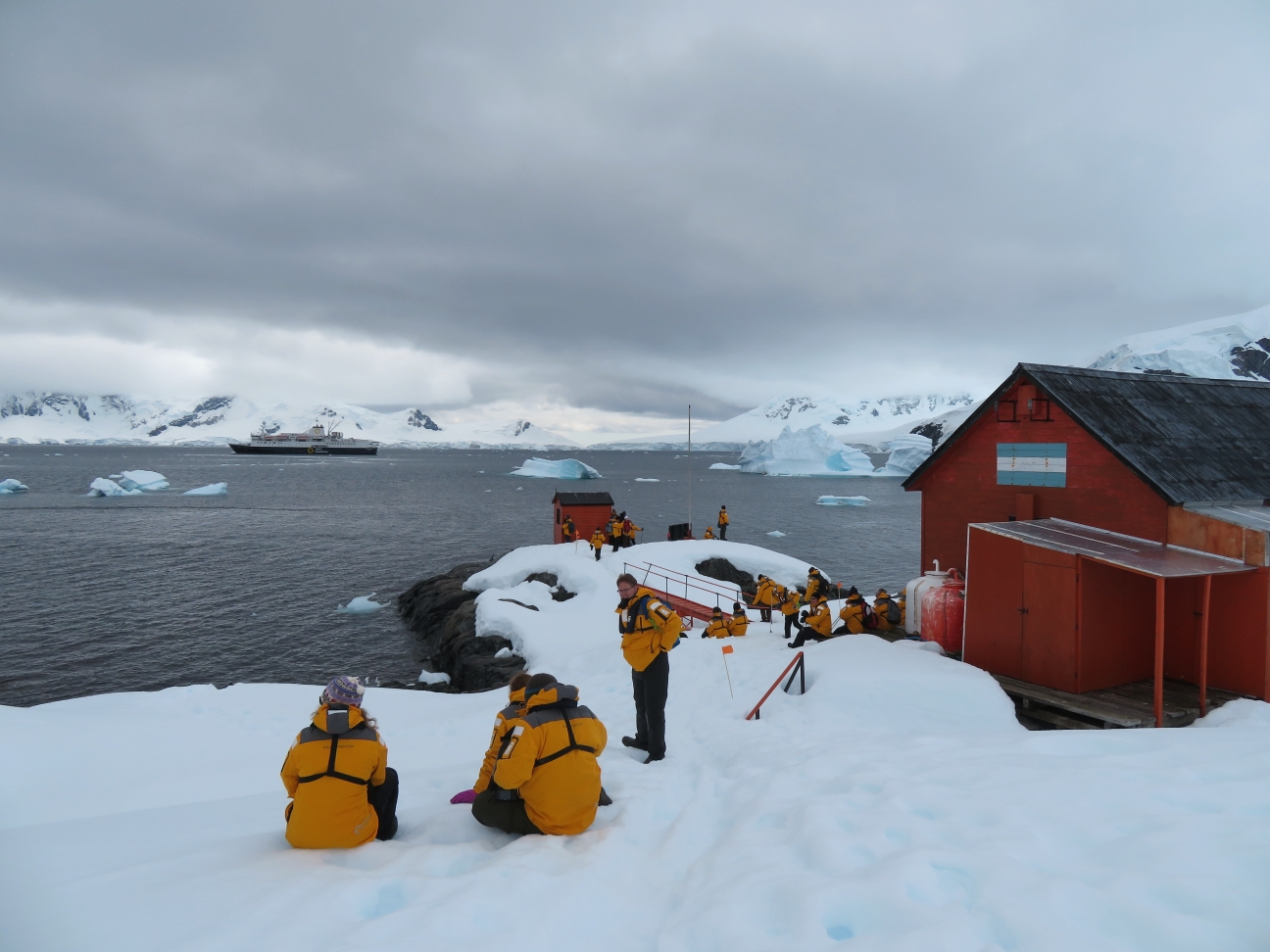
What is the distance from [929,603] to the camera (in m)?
10.6

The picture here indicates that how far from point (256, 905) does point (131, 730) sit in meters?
6.75

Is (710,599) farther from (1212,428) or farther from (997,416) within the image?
(1212,428)

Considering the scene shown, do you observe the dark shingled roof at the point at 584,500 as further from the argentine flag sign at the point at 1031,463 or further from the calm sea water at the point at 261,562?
the argentine flag sign at the point at 1031,463

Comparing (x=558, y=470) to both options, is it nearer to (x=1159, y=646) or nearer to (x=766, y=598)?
(x=766, y=598)

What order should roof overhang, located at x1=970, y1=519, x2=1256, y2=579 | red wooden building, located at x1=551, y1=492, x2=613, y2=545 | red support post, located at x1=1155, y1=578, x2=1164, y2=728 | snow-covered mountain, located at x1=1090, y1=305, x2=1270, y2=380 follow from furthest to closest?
1. snow-covered mountain, located at x1=1090, y1=305, x2=1270, y2=380
2. red wooden building, located at x1=551, y1=492, x2=613, y2=545
3. roof overhang, located at x1=970, y1=519, x2=1256, y2=579
4. red support post, located at x1=1155, y1=578, x2=1164, y2=728

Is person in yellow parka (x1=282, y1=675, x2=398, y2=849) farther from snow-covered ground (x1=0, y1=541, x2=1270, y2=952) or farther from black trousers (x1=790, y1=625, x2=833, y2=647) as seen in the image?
black trousers (x1=790, y1=625, x2=833, y2=647)

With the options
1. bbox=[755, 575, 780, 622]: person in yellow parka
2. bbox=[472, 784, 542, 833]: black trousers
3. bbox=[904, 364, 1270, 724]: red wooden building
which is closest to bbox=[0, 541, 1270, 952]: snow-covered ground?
bbox=[472, 784, 542, 833]: black trousers

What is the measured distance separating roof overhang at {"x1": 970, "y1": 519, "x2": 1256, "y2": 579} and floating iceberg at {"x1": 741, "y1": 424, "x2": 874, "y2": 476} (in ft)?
357

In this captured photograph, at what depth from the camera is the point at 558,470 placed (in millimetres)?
109938

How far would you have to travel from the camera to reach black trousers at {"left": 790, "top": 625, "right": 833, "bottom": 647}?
1196cm

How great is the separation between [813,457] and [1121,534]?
359 feet

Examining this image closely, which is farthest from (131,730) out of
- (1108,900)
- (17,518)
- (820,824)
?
(17,518)

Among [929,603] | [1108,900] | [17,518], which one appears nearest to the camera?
[1108,900]

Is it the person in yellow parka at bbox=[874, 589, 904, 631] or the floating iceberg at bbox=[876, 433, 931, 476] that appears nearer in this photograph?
the person in yellow parka at bbox=[874, 589, 904, 631]
